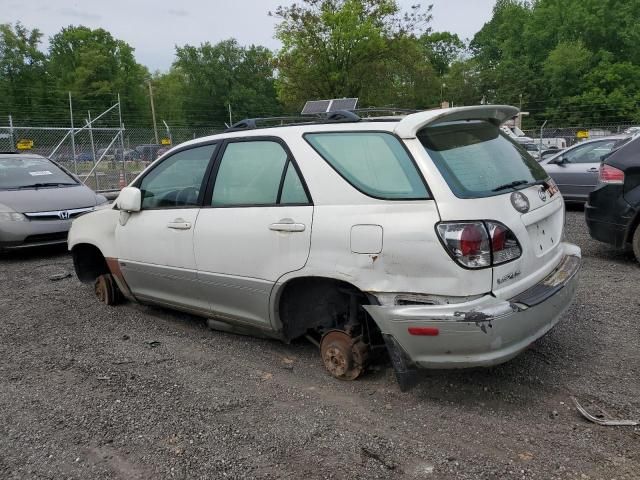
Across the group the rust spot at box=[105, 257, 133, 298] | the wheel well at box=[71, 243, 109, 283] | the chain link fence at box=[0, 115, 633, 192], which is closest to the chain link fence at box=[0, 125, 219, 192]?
the chain link fence at box=[0, 115, 633, 192]

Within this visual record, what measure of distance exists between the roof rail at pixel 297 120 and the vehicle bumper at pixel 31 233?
4.49 metres

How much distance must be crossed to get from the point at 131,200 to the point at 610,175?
517 cm

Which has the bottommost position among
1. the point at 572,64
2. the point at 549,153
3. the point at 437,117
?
the point at 549,153

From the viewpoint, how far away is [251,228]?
11.8 feet

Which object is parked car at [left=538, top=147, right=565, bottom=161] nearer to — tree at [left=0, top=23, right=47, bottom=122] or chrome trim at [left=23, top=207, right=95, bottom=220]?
chrome trim at [left=23, top=207, right=95, bottom=220]

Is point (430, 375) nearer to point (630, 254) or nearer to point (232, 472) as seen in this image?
point (232, 472)

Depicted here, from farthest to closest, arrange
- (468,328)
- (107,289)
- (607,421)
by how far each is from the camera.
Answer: (107,289) → (607,421) → (468,328)

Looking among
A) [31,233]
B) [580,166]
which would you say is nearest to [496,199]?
[31,233]

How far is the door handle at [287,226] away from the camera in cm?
336

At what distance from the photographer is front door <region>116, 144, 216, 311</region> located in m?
4.10

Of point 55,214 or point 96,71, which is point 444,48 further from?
point 55,214

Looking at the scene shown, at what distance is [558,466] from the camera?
2559mm

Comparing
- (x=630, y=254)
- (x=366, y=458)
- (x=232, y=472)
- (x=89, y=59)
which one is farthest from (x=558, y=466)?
(x=89, y=59)

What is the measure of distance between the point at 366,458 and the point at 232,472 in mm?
669
